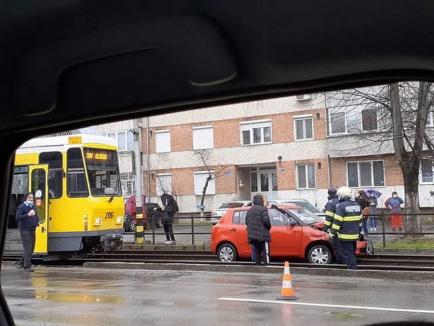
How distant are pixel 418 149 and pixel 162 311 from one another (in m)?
12.0

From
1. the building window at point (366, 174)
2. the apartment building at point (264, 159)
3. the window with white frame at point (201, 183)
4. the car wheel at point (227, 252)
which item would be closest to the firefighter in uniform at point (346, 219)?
the car wheel at point (227, 252)

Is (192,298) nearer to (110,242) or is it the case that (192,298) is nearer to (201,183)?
(110,242)

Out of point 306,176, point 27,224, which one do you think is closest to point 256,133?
point 306,176

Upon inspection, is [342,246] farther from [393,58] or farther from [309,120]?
[309,120]

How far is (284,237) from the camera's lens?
47.0 feet

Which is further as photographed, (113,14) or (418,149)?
(418,149)

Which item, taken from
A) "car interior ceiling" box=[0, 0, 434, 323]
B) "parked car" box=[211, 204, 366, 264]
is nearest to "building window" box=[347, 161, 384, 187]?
"parked car" box=[211, 204, 366, 264]

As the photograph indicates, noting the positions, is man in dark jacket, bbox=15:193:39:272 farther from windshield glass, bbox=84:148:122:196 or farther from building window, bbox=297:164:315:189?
building window, bbox=297:164:315:189

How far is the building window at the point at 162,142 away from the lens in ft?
138

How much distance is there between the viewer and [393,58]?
170 centimetres

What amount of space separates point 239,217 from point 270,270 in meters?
1.98

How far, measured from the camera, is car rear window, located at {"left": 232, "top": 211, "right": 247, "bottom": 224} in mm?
14843

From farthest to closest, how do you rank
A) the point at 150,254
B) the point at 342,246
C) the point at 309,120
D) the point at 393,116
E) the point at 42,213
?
the point at 309,120 → the point at 393,116 → the point at 150,254 → the point at 42,213 → the point at 342,246

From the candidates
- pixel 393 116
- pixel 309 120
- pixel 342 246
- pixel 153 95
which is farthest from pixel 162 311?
pixel 309 120
